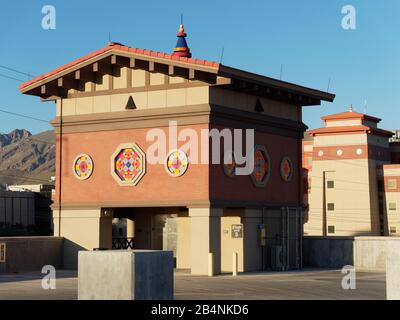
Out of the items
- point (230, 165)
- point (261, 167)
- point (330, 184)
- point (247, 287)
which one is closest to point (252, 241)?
point (261, 167)

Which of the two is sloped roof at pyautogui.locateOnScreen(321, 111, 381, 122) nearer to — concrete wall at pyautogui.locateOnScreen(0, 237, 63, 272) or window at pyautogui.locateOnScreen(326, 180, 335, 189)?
window at pyautogui.locateOnScreen(326, 180, 335, 189)

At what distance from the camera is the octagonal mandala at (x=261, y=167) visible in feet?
119

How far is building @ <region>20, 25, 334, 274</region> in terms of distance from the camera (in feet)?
110

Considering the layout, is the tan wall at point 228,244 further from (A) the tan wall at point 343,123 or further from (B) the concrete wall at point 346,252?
(A) the tan wall at point 343,123

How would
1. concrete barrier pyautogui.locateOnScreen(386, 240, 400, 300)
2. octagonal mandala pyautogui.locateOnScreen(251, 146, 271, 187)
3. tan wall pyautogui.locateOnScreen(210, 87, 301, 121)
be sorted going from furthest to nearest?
octagonal mandala pyautogui.locateOnScreen(251, 146, 271, 187), tan wall pyautogui.locateOnScreen(210, 87, 301, 121), concrete barrier pyautogui.locateOnScreen(386, 240, 400, 300)

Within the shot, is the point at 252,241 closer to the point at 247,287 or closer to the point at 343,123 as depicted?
the point at 247,287

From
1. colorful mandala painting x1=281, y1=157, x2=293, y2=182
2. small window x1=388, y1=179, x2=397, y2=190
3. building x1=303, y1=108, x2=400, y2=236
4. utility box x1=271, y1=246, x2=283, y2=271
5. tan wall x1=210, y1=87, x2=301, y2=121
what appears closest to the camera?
tan wall x1=210, y1=87, x2=301, y2=121

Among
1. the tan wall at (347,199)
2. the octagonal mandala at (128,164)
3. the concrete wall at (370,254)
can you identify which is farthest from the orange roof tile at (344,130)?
the octagonal mandala at (128,164)

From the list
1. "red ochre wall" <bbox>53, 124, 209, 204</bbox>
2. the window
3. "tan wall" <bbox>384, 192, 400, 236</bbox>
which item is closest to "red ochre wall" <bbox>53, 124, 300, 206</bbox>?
"red ochre wall" <bbox>53, 124, 209, 204</bbox>

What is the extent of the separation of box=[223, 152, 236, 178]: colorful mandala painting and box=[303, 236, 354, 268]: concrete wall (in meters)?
8.04

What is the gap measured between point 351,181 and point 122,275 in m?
70.6

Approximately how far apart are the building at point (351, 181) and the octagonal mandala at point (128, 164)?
169 ft
